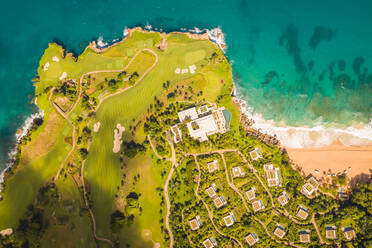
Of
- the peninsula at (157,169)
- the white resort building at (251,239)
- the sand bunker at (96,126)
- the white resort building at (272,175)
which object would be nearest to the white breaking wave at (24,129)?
the peninsula at (157,169)

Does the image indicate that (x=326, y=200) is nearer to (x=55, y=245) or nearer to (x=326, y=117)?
(x=326, y=117)

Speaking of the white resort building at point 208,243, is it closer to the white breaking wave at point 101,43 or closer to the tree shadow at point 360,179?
the tree shadow at point 360,179

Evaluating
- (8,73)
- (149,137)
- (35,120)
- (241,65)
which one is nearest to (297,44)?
(241,65)

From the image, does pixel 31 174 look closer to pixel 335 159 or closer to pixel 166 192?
pixel 166 192

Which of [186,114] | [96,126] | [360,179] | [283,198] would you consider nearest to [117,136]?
[96,126]

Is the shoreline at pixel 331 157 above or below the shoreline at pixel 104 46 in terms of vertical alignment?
below

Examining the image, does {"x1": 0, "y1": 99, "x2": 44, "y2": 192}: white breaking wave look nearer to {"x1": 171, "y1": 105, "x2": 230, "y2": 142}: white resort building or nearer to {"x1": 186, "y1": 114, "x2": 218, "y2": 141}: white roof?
{"x1": 171, "y1": 105, "x2": 230, "y2": 142}: white resort building
